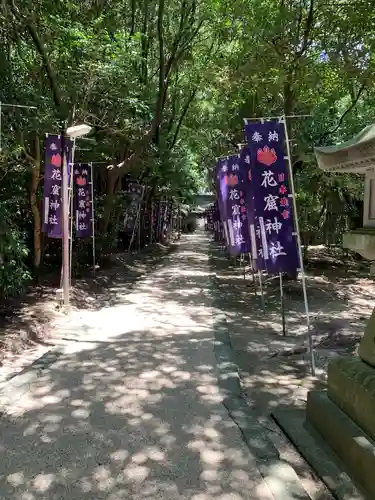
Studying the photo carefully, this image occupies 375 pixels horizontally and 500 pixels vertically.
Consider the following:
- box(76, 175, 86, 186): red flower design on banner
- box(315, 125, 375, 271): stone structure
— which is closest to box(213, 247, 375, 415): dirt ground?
box(315, 125, 375, 271): stone structure

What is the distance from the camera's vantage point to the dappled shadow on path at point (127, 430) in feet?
10.8

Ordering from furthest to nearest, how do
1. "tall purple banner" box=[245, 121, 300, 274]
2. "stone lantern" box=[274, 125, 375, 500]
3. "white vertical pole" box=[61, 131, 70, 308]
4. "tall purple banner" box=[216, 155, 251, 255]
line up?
"tall purple banner" box=[216, 155, 251, 255]
"white vertical pole" box=[61, 131, 70, 308]
"tall purple banner" box=[245, 121, 300, 274]
"stone lantern" box=[274, 125, 375, 500]

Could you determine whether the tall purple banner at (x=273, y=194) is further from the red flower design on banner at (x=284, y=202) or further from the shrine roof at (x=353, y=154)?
the shrine roof at (x=353, y=154)

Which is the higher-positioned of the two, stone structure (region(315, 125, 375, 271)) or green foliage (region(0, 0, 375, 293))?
green foliage (region(0, 0, 375, 293))

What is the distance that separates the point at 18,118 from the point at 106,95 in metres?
3.52

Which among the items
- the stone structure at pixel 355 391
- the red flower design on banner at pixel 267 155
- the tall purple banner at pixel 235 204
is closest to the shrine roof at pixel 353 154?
the stone structure at pixel 355 391

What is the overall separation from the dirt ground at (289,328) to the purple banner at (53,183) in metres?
3.82

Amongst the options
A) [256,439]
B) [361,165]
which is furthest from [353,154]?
[256,439]

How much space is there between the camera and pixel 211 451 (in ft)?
12.5

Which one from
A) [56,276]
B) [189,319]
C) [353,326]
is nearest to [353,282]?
[353,326]

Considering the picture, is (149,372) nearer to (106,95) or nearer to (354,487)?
(354,487)

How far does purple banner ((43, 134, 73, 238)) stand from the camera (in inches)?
343

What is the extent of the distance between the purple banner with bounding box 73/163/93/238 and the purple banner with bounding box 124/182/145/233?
6.21m

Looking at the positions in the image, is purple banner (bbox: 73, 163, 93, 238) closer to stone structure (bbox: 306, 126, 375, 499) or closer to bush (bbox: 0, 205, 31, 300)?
bush (bbox: 0, 205, 31, 300)
